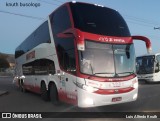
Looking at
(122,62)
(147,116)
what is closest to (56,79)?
(122,62)

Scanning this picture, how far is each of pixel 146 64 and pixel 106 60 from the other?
59.5 ft

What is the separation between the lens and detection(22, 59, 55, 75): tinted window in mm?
13909

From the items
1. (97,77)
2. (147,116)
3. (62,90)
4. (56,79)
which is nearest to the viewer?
(147,116)

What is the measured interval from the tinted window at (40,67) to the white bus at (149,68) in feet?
40.4

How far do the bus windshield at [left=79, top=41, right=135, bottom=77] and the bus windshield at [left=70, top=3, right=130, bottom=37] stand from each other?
1.84 feet

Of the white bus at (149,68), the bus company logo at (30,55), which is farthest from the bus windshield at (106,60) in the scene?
the white bus at (149,68)

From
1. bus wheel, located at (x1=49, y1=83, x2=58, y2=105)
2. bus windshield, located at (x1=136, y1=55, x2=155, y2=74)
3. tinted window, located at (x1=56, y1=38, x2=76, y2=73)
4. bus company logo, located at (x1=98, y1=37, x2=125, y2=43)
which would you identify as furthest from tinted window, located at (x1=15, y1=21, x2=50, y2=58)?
bus windshield, located at (x1=136, y1=55, x2=155, y2=74)

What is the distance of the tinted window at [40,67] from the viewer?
1391 cm

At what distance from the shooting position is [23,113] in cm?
1145

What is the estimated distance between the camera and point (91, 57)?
35.8ft

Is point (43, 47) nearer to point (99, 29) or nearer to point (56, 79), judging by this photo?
point (56, 79)

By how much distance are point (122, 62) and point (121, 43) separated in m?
0.72

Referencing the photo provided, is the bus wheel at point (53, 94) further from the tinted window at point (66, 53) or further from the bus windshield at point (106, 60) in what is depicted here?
the bus windshield at point (106, 60)

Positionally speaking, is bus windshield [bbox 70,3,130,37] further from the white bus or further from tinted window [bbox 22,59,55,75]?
the white bus
